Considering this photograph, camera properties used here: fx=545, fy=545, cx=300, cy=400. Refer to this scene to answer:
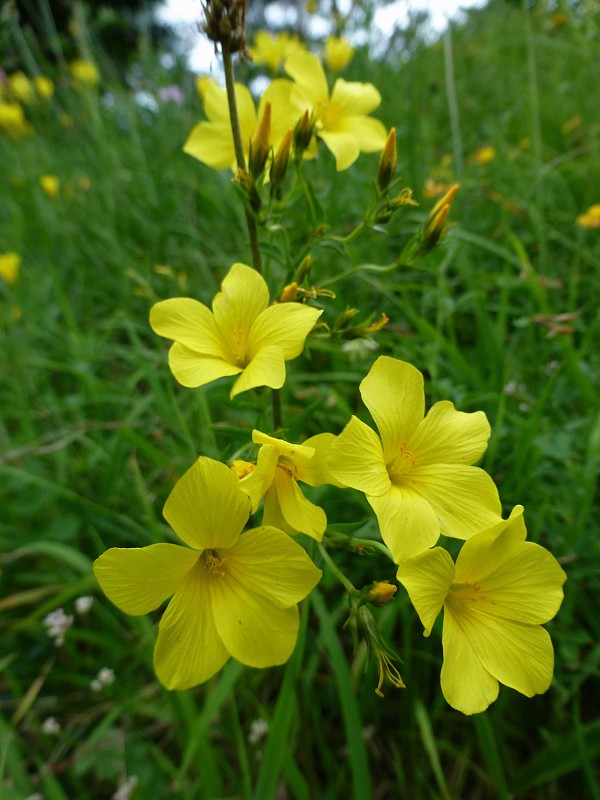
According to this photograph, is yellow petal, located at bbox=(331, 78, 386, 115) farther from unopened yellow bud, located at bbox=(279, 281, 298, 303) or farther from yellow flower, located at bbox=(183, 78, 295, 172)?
unopened yellow bud, located at bbox=(279, 281, 298, 303)

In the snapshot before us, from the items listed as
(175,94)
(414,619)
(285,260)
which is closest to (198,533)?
(285,260)

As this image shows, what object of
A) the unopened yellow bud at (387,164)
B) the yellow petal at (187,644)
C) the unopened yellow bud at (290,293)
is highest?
the unopened yellow bud at (387,164)

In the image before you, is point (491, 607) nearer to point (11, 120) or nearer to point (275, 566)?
point (275, 566)

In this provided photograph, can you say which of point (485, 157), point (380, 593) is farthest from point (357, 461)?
point (485, 157)

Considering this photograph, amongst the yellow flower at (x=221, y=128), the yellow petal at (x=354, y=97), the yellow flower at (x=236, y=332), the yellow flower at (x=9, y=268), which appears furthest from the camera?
the yellow flower at (x=9, y=268)

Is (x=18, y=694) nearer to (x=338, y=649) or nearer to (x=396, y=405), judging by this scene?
(x=338, y=649)

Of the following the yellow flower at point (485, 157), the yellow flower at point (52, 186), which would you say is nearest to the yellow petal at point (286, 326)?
the yellow flower at point (485, 157)

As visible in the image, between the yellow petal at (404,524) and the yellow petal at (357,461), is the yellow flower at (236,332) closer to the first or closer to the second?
the yellow petal at (357,461)
